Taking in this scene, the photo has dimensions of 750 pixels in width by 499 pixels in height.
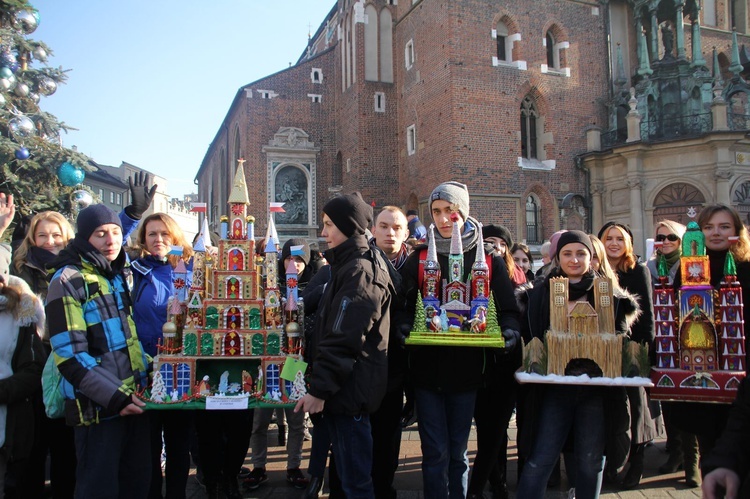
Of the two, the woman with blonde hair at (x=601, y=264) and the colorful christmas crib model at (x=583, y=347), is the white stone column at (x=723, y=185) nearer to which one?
the woman with blonde hair at (x=601, y=264)

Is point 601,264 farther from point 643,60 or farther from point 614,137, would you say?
point 643,60

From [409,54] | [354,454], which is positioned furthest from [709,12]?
[354,454]

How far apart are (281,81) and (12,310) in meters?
21.5

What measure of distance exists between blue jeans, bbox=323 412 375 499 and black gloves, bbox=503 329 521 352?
3.34ft

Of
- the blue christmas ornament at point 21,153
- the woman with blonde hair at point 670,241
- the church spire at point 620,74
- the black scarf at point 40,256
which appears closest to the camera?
the black scarf at point 40,256

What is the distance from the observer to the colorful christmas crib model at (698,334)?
3502 mm

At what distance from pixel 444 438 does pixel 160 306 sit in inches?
87.7

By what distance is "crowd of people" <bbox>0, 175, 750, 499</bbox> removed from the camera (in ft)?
11.0

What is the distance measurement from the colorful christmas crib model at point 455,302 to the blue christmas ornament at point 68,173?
26.9 feet

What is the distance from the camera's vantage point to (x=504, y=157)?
1902 cm

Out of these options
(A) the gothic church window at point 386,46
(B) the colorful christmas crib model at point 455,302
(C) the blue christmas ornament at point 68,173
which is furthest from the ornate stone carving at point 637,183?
(B) the colorful christmas crib model at point 455,302

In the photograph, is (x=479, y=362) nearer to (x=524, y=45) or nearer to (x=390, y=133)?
(x=524, y=45)

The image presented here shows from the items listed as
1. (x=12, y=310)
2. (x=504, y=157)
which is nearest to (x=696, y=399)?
(x=12, y=310)

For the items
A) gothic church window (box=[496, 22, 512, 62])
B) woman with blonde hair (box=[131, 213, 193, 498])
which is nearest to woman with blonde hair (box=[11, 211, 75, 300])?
woman with blonde hair (box=[131, 213, 193, 498])
